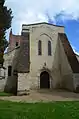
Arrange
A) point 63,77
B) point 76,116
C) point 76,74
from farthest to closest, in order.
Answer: point 63,77, point 76,74, point 76,116

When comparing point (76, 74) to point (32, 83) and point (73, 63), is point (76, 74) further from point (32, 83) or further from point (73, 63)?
point (32, 83)

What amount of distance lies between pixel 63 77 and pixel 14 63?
7.45 meters

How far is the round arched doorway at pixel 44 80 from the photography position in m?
28.1

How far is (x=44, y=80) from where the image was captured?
1112 inches

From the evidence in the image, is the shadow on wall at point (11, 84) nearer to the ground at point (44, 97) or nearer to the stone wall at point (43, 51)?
the stone wall at point (43, 51)

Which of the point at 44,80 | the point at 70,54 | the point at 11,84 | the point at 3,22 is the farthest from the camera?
the point at 44,80

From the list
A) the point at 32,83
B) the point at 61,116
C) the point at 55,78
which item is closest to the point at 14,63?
the point at 32,83

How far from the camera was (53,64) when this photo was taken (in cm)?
2858

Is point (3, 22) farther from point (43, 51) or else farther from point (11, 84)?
point (11, 84)

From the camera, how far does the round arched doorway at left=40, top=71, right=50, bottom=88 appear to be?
92.1 ft

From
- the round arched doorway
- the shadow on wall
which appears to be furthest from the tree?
the round arched doorway

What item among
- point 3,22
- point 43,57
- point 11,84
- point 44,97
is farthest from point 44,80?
point 3,22

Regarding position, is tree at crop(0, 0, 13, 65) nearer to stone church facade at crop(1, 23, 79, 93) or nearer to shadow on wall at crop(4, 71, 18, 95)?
stone church facade at crop(1, 23, 79, 93)

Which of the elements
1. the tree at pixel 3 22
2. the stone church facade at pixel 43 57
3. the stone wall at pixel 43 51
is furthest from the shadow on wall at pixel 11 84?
the tree at pixel 3 22
